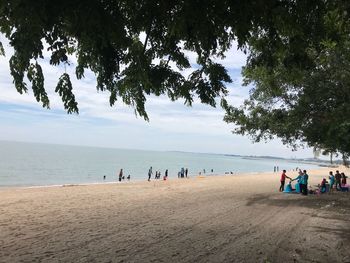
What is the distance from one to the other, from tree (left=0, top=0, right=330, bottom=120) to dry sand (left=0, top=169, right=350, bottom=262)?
14.6 ft

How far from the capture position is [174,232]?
38.3 ft

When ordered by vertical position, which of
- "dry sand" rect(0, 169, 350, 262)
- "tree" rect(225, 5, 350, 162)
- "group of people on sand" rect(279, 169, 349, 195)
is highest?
"tree" rect(225, 5, 350, 162)

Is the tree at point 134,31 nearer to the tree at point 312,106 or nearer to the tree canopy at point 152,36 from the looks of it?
the tree canopy at point 152,36

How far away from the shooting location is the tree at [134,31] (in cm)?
421

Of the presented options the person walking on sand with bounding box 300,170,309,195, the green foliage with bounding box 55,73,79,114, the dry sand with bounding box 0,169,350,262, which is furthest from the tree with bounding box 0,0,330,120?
the person walking on sand with bounding box 300,170,309,195

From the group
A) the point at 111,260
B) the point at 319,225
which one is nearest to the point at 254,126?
the point at 319,225

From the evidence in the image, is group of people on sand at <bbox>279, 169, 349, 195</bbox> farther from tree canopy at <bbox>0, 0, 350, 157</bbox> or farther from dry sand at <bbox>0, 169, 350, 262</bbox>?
tree canopy at <bbox>0, 0, 350, 157</bbox>

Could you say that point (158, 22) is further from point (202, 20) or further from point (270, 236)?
point (270, 236)

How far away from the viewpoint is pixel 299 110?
19.2 m

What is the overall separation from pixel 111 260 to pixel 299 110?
13.4 metres

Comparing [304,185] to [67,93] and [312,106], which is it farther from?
[67,93]

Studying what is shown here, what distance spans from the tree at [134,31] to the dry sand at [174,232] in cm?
445

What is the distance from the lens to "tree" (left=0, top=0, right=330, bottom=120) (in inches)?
166

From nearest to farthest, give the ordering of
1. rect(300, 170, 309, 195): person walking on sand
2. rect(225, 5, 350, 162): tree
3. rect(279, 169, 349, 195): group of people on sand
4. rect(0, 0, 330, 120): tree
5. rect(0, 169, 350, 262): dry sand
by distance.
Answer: rect(0, 0, 330, 120): tree, rect(0, 169, 350, 262): dry sand, rect(225, 5, 350, 162): tree, rect(300, 170, 309, 195): person walking on sand, rect(279, 169, 349, 195): group of people on sand
